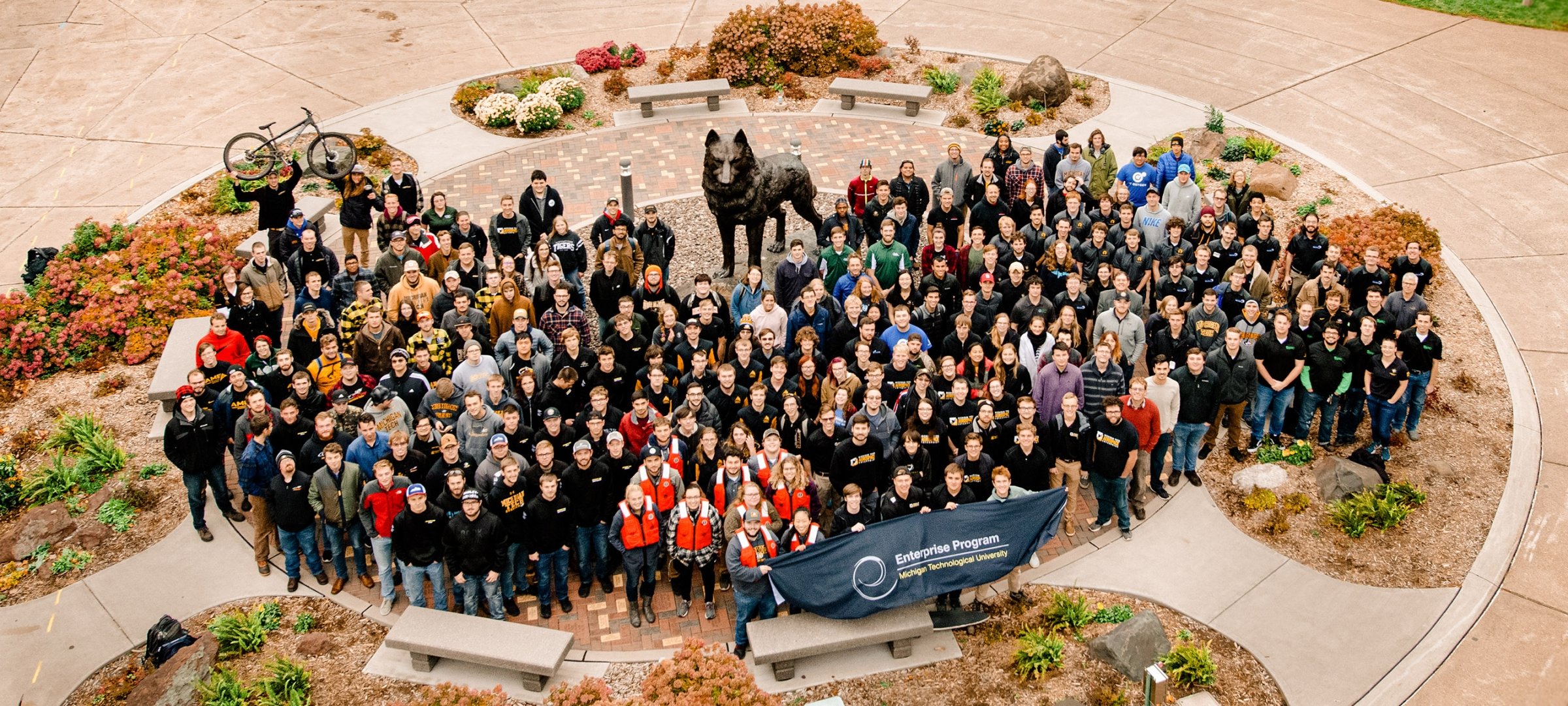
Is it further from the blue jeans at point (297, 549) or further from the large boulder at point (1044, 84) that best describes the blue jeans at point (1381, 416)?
the blue jeans at point (297, 549)

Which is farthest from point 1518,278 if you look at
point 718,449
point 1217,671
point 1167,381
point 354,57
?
point 354,57

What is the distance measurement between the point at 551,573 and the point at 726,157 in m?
5.75

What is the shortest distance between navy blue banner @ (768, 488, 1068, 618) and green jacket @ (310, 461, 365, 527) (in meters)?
3.90

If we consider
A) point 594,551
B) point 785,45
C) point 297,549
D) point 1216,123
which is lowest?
point 594,551

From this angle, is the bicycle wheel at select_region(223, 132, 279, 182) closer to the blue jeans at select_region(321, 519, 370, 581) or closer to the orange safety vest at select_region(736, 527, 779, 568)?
the blue jeans at select_region(321, 519, 370, 581)

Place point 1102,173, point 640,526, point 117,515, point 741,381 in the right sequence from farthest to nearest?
1. point 1102,173
2. point 117,515
3. point 741,381
4. point 640,526

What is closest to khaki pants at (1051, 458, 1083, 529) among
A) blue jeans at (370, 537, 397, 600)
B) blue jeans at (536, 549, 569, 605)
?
blue jeans at (536, 549, 569, 605)

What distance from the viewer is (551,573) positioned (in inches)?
446

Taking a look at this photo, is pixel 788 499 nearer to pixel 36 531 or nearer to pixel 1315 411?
pixel 1315 411

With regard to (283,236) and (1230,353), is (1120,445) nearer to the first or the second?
(1230,353)

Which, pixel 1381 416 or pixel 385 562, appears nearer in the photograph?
pixel 385 562

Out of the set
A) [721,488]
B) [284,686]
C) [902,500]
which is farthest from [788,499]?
[284,686]

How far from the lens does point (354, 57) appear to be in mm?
23953

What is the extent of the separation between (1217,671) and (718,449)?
482 centimetres
